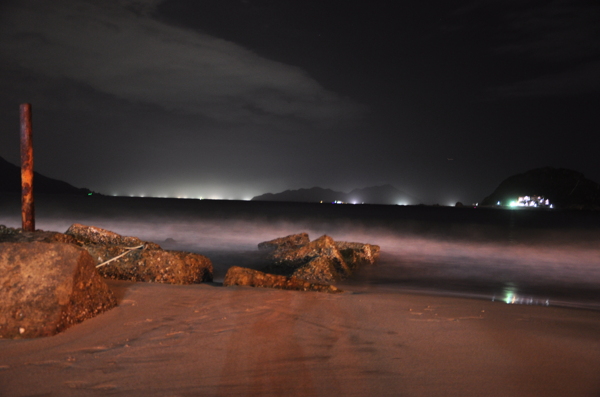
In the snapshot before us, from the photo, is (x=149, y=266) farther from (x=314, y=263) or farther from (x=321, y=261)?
(x=321, y=261)

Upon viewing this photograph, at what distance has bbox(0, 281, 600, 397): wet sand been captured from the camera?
2.63m

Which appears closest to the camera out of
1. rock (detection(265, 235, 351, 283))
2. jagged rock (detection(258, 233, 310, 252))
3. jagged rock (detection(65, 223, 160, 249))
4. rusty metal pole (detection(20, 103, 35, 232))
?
rusty metal pole (detection(20, 103, 35, 232))

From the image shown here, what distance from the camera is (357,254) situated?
11.1 m

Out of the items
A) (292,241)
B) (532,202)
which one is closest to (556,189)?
(532,202)

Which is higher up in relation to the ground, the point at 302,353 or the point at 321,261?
the point at 321,261

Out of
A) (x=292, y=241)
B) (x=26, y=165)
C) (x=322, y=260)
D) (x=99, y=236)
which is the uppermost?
(x=26, y=165)

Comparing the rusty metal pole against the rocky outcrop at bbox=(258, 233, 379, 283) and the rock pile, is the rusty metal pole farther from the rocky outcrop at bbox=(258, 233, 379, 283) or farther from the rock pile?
the rocky outcrop at bbox=(258, 233, 379, 283)

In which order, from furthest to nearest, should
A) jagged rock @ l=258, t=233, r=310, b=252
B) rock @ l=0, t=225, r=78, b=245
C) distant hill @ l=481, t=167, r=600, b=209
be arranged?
distant hill @ l=481, t=167, r=600, b=209
jagged rock @ l=258, t=233, r=310, b=252
rock @ l=0, t=225, r=78, b=245

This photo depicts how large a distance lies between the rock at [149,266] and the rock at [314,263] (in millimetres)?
2747

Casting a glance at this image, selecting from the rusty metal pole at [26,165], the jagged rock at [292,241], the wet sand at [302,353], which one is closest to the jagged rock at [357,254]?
the jagged rock at [292,241]

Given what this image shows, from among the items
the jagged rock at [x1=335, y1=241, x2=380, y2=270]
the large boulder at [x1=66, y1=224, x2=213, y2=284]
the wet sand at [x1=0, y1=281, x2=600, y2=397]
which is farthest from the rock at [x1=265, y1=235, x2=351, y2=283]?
the wet sand at [x1=0, y1=281, x2=600, y2=397]

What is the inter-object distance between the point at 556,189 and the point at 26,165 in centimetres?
16724

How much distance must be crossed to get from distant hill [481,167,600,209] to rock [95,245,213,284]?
160 meters

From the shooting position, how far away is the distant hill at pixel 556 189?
5305 inches
